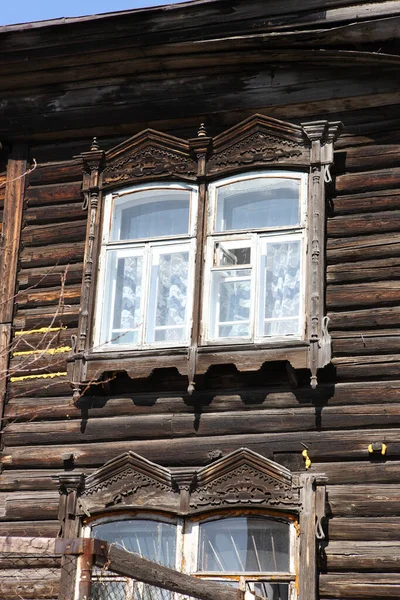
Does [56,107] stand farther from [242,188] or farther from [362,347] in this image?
[362,347]

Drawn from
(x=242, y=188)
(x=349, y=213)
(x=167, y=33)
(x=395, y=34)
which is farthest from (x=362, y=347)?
(x=167, y=33)

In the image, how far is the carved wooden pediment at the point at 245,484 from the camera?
30.8 ft

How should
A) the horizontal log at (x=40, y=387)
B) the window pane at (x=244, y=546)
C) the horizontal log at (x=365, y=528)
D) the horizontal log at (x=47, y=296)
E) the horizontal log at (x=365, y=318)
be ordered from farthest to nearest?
the horizontal log at (x=47, y=296) → the horizontal log at (x=40, y=387) → the horizontal log at (x=365, y=318) → the window pane at (x=244, y=546) → the horizontal log at (x=365, y=528)

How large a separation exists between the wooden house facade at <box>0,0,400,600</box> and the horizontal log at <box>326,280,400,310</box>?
0.06 ft

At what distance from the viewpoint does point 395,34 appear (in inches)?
396

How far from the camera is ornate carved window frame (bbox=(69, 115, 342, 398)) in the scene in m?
9.73

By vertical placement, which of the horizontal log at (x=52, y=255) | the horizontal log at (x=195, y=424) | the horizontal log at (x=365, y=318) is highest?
the horizontal log at (x=52, y=255)

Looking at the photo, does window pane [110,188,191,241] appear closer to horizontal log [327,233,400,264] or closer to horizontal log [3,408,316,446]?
horizontal log [327,233,400,264]

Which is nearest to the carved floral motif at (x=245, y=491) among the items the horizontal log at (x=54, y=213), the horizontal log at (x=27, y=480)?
the horizontal log at (x=27, y=480)

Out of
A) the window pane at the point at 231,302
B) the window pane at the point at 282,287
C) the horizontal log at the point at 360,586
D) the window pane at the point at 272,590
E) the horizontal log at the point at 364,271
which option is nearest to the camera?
the horizontal log at the point at 360,586

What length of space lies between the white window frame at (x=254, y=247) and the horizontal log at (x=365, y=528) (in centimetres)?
154

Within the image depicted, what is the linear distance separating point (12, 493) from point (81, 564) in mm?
3761

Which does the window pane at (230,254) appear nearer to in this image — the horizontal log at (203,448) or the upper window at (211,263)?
the upper window at (211,263)

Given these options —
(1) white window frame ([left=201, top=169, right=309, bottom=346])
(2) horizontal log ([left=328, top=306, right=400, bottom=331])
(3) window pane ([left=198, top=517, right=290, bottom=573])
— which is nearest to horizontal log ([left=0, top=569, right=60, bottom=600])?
(3) window pane ([left=198, top=517, right=290, bottom=573])
